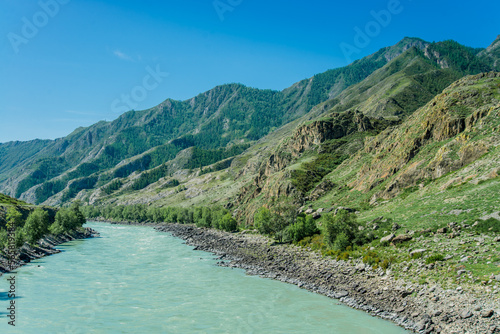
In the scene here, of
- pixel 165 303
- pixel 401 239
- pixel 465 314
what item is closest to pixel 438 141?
pixel 401 239

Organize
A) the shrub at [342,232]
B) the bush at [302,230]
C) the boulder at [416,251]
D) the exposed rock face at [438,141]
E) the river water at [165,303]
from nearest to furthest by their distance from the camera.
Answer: the river water at [165,303]
the boulder at [416,251]
the shrub at [342,232]
the exposed rock face at [438,141]
the bush at [302,230]

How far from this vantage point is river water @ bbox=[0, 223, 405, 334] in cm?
3350

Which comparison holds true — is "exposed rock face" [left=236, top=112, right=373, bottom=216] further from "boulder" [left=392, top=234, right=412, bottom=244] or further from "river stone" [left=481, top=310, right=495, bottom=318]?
"river stone" [left=481, top=310, right=495, bottom=318]

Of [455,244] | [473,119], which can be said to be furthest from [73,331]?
[473,119]

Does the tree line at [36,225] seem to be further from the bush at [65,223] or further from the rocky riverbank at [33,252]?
the rocky riverbank at [33,252]

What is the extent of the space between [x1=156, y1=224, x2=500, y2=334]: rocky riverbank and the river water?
6.76 feet

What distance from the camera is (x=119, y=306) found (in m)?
40.3

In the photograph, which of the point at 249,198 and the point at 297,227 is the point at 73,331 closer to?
the point at 297,227

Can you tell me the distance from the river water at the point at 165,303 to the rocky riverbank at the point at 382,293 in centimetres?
206

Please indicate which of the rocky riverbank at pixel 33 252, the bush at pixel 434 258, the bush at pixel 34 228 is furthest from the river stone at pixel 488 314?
the bush at pixel 34 228

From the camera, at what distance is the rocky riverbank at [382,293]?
29.1 meters

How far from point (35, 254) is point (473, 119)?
10894cm

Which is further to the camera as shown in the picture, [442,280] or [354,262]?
[354,262]

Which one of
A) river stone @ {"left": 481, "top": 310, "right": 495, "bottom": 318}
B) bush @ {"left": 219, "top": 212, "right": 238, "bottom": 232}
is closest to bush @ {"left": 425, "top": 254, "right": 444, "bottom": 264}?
river stone @ {"left": 481, "top": 310, "right": 495, "bottom": 318}
